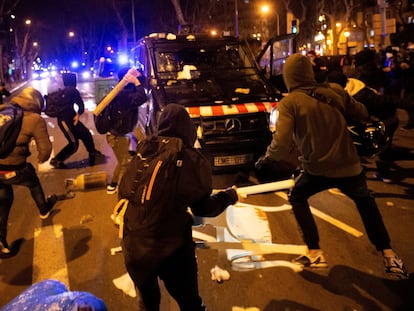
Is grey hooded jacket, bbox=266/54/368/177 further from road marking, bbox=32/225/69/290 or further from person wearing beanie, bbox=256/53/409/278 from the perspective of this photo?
road marking, bbox=32/225/69/290

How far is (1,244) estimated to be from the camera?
15.7ft

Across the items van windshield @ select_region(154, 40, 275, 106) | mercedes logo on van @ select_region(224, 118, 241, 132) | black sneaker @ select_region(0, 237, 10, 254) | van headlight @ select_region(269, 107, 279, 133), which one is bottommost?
black sneaker @ select_region(0, 237, 10, 254)

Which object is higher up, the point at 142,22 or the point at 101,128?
the point at 142,22

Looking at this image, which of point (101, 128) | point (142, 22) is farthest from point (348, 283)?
point (142, 22)

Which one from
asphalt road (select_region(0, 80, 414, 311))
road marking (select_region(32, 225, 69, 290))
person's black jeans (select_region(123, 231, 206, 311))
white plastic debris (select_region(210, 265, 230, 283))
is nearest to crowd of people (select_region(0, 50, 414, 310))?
person's black jeans (select_region(123, 231, 206, 311))

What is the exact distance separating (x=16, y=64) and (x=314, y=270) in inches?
2742

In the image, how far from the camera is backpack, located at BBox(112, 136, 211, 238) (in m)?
2.42

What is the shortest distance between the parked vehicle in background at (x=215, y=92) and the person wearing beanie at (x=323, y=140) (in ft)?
9.61

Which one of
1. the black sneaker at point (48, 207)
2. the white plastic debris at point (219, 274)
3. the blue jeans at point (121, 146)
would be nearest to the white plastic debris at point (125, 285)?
the white plastic debris at point (219, 274)

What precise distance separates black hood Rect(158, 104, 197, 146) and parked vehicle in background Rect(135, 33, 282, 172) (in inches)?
154

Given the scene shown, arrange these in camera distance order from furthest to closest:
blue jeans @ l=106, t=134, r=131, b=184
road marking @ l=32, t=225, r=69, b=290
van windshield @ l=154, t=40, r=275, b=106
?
1. van windshield @ l=154, t=40, r=275, b=106
2. blue jeans @ l=106, t=134, r=131, b=184
3. road marking @ l=32, t=225, r=69, b=290

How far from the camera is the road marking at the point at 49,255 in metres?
4.23

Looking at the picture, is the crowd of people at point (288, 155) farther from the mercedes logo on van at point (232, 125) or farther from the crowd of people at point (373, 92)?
the mercedes logo on van at point (232, 125)

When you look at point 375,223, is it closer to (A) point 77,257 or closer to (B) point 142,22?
(A) point 77,257
